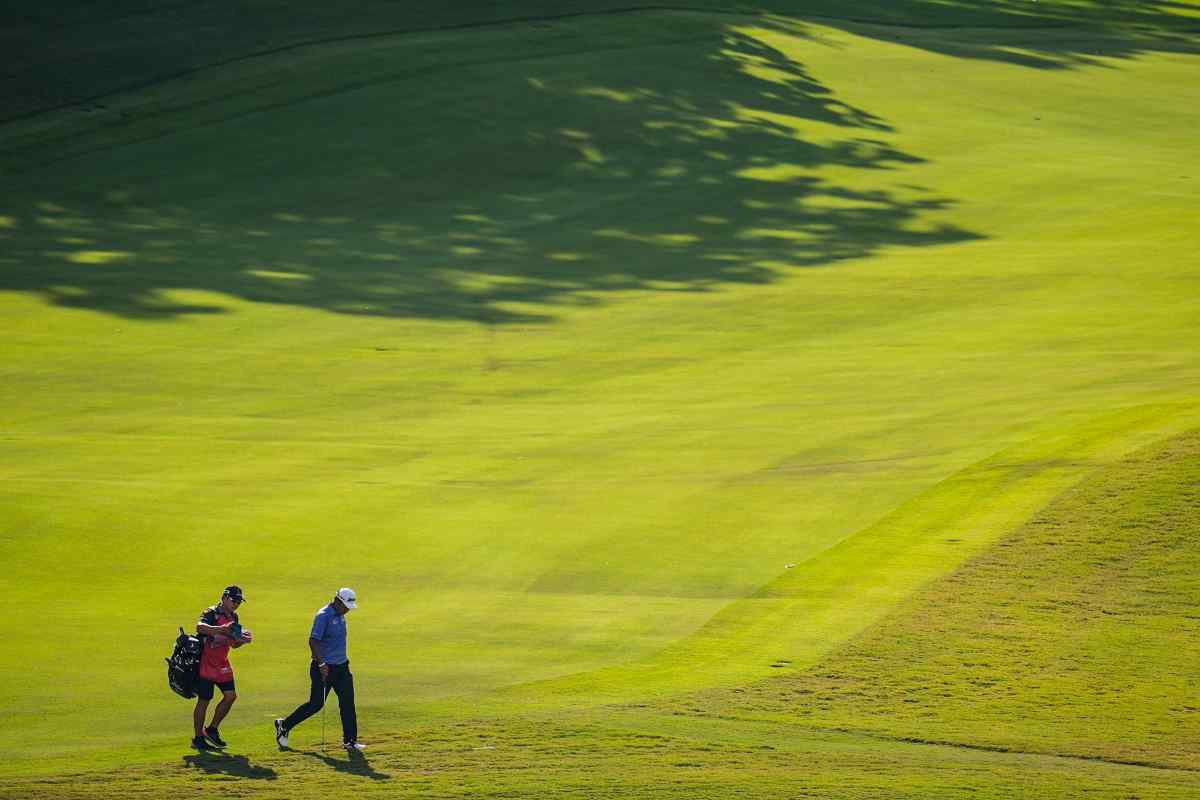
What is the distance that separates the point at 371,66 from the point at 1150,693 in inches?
1872

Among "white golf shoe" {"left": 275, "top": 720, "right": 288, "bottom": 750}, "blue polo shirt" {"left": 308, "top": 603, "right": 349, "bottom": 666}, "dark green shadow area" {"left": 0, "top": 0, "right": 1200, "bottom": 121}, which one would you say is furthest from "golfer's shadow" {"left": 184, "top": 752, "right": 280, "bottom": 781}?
"dark green shadow area" {"left": 0, "top": 0, "right": 1200, "bottom": 121}

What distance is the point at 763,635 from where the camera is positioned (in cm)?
1889

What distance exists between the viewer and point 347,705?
1563 centimetres

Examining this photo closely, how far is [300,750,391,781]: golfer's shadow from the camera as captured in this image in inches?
584

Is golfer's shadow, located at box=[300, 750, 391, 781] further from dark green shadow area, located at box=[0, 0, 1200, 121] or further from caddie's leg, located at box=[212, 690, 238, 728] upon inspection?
dark green shadow area, located at box=[0, 0, 1200, 121]

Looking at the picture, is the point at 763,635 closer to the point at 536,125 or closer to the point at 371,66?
the point at 536,125

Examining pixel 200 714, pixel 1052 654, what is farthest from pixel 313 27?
pixel 200 714

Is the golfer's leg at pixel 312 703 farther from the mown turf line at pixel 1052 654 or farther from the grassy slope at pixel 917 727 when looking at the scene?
the mown turf line at pixel 1052 654

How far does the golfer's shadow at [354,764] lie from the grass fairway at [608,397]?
68mm

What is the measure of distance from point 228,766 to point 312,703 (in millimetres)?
984

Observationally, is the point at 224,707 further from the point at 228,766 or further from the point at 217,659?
the point at 228,766

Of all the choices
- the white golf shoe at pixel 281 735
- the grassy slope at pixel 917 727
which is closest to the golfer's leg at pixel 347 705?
the grassy slope at pixel 917 727

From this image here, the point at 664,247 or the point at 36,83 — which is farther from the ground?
the point at 36,83

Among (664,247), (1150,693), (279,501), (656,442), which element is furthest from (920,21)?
(1150,693)
